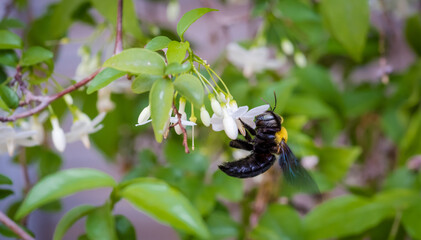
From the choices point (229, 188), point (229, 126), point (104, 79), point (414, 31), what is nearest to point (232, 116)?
point (229, 126)

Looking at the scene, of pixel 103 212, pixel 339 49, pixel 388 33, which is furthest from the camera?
pixel 388 33

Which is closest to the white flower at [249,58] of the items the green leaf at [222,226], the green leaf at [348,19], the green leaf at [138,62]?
the green leaf at [348,19]

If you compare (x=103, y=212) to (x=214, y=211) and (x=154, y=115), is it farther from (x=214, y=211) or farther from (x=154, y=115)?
(x=214, y=211)

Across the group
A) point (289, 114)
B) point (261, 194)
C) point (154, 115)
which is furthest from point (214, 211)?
point (154, 115)

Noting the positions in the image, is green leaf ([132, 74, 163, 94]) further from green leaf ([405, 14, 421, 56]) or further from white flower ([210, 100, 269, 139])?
green leaf ([405, 14, 421, 56])

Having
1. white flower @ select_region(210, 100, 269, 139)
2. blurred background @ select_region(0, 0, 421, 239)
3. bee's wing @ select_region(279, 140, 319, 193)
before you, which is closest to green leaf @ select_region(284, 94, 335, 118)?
blurred background @ select_region(0, 0, 421, 239)

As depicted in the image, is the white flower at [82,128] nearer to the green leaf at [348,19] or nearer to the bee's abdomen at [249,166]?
the bee's abdomen at [249,166]

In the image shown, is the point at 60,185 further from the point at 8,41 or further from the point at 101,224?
the point at 8,41
